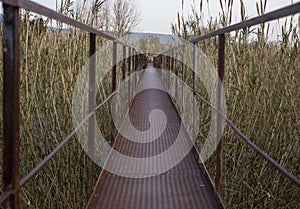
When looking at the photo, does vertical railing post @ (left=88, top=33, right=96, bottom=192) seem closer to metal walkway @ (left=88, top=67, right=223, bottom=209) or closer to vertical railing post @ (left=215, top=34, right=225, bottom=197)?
metal walkway @ (left=88, top=67, right=223, bottom=209)

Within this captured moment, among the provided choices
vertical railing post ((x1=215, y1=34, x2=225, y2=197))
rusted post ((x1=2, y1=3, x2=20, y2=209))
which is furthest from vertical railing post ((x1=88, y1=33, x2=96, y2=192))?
rusted post ((x1=2, y1=3, x2=20, y2=209))

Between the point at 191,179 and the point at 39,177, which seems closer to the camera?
the point at 39,177

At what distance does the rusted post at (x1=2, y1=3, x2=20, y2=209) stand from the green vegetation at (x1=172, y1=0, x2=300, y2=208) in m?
1.13

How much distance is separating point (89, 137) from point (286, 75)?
1.03 m

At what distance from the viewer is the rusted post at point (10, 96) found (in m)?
1.07

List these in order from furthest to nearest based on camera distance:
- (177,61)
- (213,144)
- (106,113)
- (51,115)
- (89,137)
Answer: (177,61) → (106,113) → (213,144) → (89,137) → (51,115)

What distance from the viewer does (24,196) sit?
2.04m

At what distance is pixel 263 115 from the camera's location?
7.58ft

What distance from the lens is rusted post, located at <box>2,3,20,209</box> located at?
3.51 ft

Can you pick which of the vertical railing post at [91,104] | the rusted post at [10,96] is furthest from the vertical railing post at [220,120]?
the rusted post at [10,96]

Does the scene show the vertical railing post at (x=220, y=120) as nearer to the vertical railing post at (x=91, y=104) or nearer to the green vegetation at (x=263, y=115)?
the green vegetation at (x=263, y=115)

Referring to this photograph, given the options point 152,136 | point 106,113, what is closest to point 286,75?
point 106,113

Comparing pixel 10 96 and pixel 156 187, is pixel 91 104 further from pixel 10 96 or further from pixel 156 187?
pixel 10 96

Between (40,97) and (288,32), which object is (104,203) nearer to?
(40,97)
